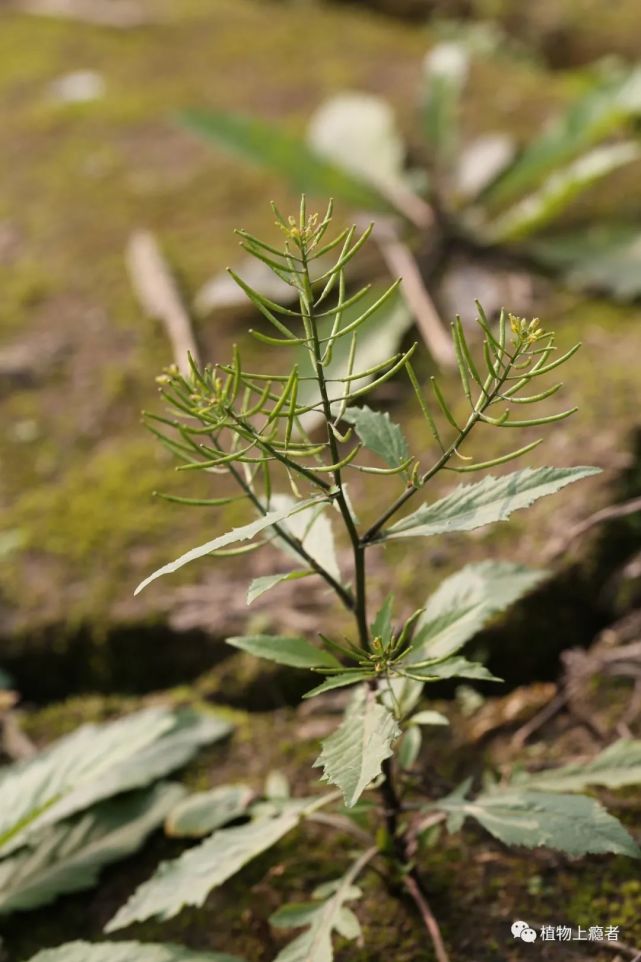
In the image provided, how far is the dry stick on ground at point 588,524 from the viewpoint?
168 cm

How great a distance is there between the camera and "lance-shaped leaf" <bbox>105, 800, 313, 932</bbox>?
4.30ft

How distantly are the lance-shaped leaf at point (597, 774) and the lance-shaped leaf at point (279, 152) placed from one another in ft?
5.98

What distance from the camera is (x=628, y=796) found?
1495 mm

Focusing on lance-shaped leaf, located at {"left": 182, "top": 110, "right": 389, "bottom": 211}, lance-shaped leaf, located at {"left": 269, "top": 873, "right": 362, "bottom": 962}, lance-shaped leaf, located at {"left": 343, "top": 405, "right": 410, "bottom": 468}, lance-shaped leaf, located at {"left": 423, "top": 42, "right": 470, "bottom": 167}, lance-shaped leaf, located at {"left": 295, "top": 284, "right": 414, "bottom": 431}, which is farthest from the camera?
lance-shaped leaf, located at {"left": 423, "top": 42, "right": 470, "bottom": 167}

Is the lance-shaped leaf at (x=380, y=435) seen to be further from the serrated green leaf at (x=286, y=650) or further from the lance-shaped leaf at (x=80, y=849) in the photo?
the lance-shaped leaf at (x=80, y=849)

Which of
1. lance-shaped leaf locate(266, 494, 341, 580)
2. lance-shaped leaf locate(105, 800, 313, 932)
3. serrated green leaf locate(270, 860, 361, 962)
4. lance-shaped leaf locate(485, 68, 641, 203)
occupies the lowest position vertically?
serrated green leaf locate(270, 860, 361, 962)

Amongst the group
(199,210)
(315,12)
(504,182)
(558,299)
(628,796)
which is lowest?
(628,796)

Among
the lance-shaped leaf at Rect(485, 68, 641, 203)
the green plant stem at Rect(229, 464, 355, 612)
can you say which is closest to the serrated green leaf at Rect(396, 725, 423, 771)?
the green plant stem at Rect(229, 464, 355, 612)

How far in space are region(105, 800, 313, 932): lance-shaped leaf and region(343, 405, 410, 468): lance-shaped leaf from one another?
0.54 m

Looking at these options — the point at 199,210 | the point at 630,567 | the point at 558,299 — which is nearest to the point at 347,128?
the point at 199,210

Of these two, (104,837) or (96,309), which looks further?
(96,309)

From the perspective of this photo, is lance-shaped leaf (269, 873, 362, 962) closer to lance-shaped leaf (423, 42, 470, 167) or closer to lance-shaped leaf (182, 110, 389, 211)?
lance-shaped leaf (182, 110, 389, 211)

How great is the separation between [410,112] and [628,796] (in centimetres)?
264

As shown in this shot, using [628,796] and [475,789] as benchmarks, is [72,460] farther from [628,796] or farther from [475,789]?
[628,796]
